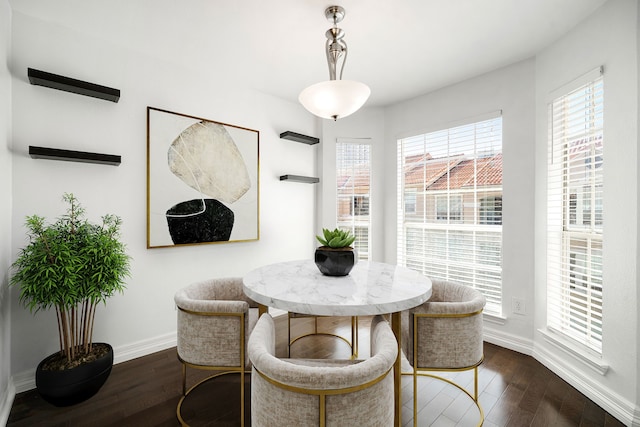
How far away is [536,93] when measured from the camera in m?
2.62

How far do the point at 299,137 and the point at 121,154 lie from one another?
183cm

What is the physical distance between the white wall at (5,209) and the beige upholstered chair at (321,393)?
1.91 m

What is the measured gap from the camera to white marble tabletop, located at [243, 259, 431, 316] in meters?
1.34

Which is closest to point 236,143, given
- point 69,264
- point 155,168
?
point 155,168

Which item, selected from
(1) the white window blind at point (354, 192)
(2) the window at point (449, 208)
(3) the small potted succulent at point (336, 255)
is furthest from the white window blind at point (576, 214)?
(1) the white window blind at point (354, 192)

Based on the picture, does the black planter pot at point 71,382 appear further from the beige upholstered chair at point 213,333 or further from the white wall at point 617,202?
the white wall at point 617,202

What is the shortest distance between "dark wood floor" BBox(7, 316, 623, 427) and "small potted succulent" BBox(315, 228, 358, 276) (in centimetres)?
98

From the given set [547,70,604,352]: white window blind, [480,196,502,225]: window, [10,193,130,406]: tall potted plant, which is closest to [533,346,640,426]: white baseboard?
[547,70,604,352]: white window blind

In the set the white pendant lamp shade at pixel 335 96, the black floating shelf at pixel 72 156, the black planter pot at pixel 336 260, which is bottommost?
the black planter pot at pixel 336 260

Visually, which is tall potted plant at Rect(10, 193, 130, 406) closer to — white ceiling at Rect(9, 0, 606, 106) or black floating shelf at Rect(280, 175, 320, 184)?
white ceiling at Rect(9, 0, 606, 106)

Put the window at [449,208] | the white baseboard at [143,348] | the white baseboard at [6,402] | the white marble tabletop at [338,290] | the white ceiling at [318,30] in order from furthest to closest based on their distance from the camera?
1. the window at [449,208]
2. the white baseboard at [143,348]
3. the white ceiling at [318,30]
4. the white baseboard at [6,402]
5. the white marble tabletop at [338,290]

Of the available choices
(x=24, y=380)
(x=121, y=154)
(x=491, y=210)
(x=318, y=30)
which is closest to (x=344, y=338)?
(x=491, y=210)

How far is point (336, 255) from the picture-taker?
1851mm

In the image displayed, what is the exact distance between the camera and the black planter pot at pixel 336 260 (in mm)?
1852
